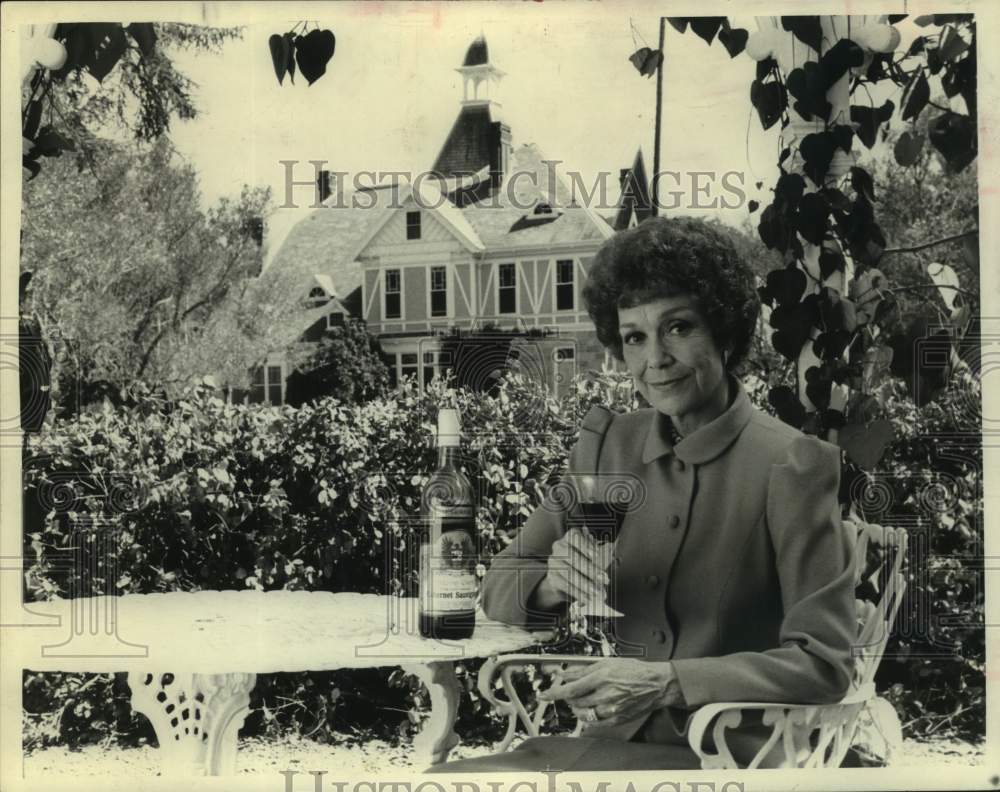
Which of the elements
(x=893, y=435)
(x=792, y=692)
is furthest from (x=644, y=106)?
(x=792, y=692)

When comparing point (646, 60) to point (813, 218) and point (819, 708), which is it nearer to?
point (813, 218)

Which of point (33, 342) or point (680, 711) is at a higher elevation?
point (33, 342)

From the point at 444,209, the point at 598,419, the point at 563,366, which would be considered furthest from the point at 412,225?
the point at 598,419

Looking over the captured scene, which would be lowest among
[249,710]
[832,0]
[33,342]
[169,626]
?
[249,710]

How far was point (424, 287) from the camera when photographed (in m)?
4.08

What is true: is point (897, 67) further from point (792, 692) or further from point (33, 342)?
point (33, 342)

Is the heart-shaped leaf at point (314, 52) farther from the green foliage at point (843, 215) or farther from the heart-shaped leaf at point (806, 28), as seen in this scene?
the heart-shaped leaf at point (806, 28)

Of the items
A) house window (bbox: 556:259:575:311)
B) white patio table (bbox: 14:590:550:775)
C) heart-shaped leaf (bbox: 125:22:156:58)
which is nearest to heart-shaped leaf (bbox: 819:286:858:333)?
house window (bbox: 556:259:575:311)

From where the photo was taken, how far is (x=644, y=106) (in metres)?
4.04

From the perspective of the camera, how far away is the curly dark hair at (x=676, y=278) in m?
3.84

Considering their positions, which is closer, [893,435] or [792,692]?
[792,692]

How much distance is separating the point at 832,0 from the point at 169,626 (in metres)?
2.61

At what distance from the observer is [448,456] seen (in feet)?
13.5

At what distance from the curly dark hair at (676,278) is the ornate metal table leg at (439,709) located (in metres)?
1.00
